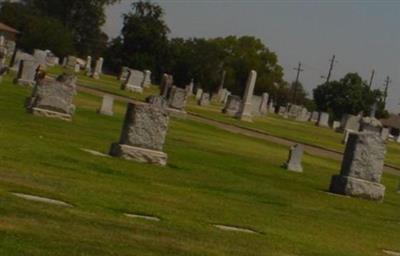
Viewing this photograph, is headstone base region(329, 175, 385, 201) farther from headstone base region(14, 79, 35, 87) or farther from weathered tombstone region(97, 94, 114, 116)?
headstone base region(14, 79, 35, 87)

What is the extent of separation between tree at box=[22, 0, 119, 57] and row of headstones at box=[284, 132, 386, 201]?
125089 millimetres

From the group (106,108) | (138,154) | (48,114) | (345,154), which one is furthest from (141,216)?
(106,108)

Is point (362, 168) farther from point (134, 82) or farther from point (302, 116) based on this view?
point (302, 116)

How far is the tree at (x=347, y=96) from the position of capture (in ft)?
389

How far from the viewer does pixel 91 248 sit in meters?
9.62

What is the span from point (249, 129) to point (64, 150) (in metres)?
30.6

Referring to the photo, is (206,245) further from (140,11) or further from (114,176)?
(140,11)

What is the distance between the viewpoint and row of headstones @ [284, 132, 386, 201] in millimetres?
22484

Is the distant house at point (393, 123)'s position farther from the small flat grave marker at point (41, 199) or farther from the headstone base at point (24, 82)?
the small flat grave marker at point (41, 199)

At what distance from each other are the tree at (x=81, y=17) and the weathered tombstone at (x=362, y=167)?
125m

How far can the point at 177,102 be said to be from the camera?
46.3 metres

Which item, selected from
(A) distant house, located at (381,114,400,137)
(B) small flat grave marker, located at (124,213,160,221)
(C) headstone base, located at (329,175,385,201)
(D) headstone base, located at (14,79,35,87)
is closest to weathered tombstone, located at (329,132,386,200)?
(C) headstone base, located at (329,175,385,201)

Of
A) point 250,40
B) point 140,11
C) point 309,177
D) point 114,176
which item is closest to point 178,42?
point 140,11

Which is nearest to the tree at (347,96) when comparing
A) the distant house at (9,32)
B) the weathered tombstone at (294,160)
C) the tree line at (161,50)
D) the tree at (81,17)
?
the tree line at (161,50)
